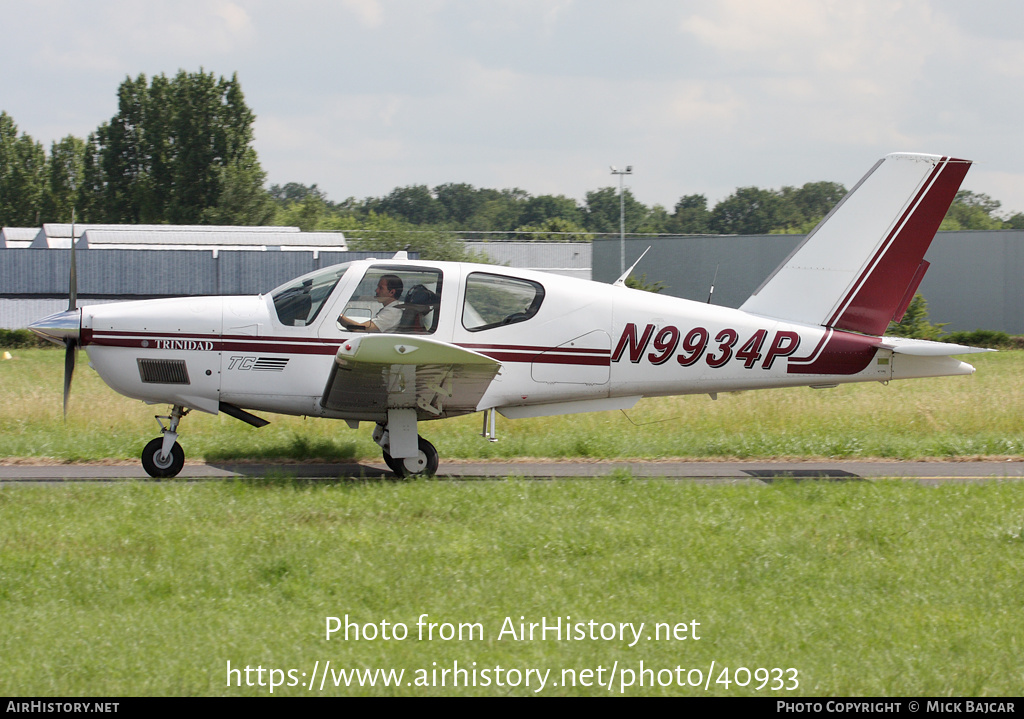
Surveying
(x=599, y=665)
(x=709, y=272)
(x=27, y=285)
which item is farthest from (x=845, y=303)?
(x=27, y=285)

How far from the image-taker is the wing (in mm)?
7953

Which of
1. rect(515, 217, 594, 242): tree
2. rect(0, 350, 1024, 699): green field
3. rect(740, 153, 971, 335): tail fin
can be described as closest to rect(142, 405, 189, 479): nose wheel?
rect(0, 350, 1024, 699): green field

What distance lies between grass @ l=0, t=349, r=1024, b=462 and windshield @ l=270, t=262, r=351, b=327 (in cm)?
225

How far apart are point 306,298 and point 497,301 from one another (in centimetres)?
186

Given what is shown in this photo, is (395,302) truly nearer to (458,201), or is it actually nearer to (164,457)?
(164,457)

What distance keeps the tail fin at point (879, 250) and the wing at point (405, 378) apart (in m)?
3.23

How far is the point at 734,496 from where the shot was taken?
315 inches

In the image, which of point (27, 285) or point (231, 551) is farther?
point (27, 285)

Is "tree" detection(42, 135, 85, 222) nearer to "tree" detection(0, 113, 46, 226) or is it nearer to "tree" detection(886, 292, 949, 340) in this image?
"tree" detection(0, 113, 46, 226)

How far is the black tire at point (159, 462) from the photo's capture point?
29.8ft

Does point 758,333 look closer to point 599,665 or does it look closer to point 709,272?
point 599,665

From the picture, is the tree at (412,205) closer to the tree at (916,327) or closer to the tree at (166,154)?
the tree at (166,154)

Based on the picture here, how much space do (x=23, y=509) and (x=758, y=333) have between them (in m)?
6.82
